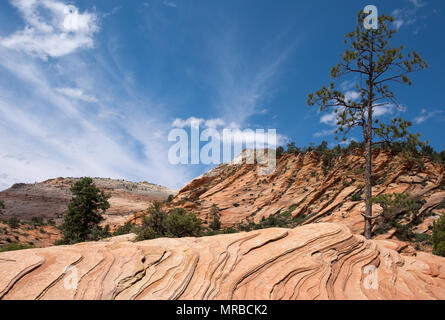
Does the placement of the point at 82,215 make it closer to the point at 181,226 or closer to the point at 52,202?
the point at 181,226

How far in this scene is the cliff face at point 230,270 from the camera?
616 cm

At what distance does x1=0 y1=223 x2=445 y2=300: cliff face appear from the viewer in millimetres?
6160

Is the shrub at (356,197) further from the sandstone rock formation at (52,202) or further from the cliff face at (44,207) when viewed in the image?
the sandstone rock formation at (52,202)

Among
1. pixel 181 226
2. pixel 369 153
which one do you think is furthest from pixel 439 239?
pixel 181 226

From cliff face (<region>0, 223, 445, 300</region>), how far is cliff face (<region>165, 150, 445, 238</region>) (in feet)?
68.4

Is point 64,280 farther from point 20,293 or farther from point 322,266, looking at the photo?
point 322,266

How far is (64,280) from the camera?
6.19 metres

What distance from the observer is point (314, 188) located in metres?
44.0

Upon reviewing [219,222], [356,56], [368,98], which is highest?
[356,56]

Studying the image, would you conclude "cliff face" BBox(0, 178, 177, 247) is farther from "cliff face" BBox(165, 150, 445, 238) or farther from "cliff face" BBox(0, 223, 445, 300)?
"cliff face" BBox(0, 223, 445, 300)
